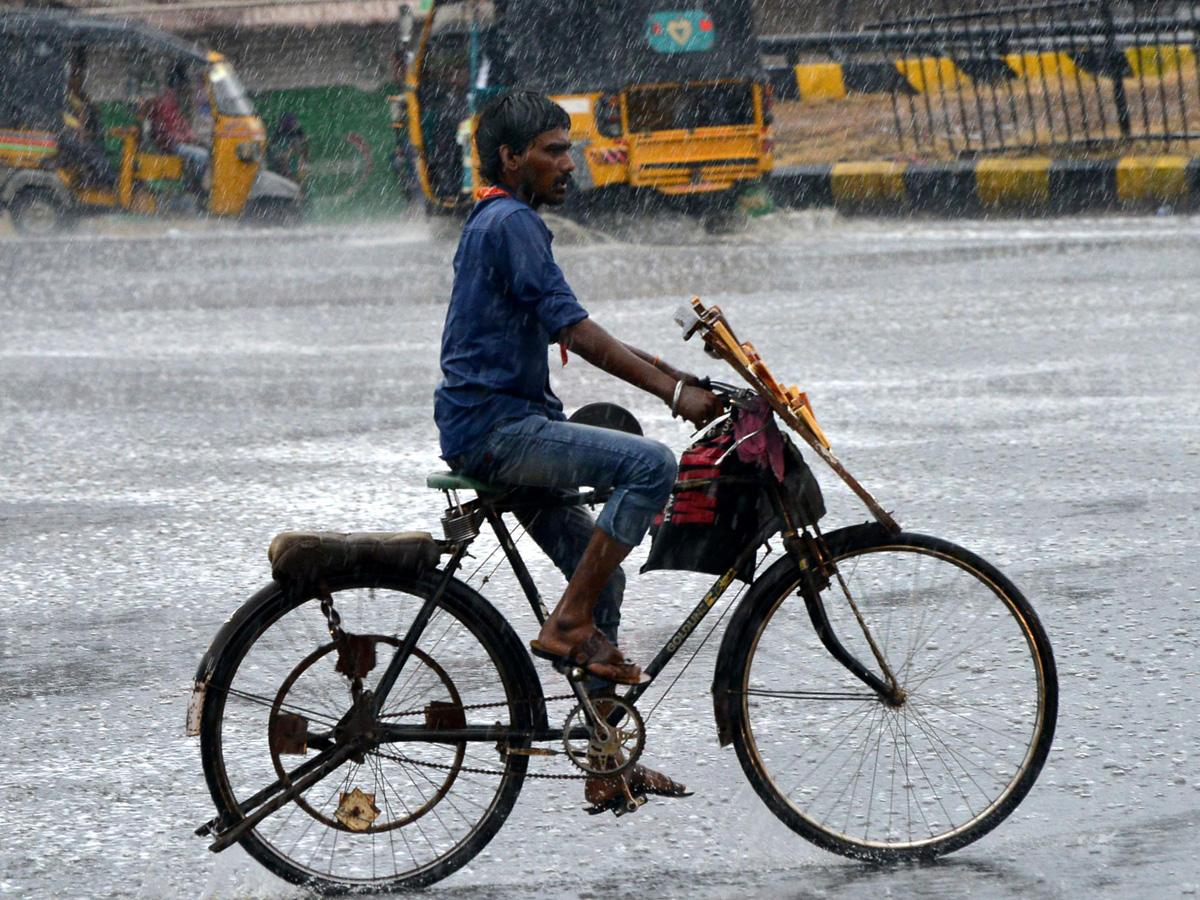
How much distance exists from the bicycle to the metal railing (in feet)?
53.0

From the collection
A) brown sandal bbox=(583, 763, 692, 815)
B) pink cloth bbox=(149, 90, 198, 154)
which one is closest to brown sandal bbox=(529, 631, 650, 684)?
brown sandal bbox=(583, 763, 692, 815)

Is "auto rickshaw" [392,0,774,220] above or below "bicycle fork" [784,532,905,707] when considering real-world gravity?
above

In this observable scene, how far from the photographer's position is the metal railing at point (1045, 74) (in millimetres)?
19531

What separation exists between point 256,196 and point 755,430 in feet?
72.2

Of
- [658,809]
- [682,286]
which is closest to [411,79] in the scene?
[682,286]

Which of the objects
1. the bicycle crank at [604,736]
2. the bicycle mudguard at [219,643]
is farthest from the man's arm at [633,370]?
the bicycle mudguard at [219,643]

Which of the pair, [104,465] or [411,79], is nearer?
[104,465]

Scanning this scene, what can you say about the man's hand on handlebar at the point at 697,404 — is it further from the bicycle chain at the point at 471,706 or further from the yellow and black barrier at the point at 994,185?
the yellow and black barrier at the point at 994,185

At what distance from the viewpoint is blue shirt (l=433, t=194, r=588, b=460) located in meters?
3.55

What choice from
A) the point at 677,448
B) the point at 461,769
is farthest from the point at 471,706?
the point at 677,448

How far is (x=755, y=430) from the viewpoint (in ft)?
11.7

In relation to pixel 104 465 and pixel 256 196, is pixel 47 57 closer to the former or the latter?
pixel 256 196

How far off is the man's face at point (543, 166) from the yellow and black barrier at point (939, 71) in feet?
54.3

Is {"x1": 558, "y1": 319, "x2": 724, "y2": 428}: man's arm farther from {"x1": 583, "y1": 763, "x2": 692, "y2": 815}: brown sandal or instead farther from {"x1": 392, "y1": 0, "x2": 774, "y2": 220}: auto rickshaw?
{"x1": 392, "y1": 0, "x2": 774, "y2": 220}: auto rickshaw
